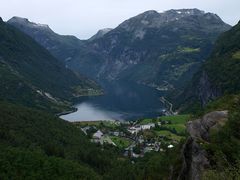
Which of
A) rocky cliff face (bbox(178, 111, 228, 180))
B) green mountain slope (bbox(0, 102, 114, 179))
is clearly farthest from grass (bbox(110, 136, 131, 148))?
rocky cliff face (bbox(178, 111, 228, 180))

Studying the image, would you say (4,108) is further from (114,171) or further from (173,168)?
(173,168)

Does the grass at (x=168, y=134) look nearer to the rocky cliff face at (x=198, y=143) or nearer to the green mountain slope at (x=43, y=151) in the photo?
the green mountain slope at (x=43, y=151)

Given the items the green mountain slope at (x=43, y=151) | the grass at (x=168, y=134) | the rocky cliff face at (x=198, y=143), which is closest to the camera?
the rocky cliff face at (x=198, y=143)

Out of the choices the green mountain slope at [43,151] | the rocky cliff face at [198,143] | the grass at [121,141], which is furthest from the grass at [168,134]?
the rocky cliff face at [198,143]

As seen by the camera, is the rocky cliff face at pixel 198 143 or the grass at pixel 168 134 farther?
the grass at pixel 168 134

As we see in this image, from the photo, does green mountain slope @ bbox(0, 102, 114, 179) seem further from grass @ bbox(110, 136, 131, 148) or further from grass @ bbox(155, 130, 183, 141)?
grass @ bbox(155, 130, 183, 141)
